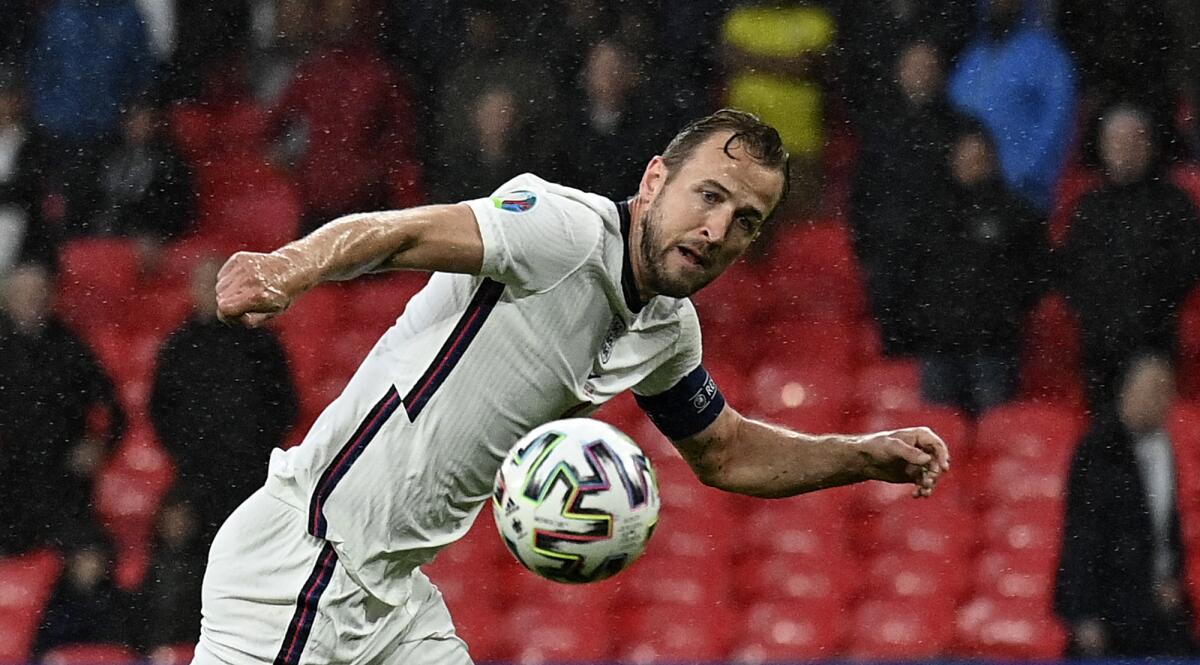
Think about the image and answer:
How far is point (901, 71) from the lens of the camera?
20.4 feet

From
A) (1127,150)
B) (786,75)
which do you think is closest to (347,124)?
(786,75)

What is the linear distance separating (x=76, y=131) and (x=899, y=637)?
10.7ft

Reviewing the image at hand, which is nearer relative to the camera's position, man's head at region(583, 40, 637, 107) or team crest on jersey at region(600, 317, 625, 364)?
team crest on jersey at region(600, 317, 625, 364)

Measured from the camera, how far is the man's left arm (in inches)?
138

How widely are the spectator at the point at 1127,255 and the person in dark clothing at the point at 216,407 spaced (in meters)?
2.56

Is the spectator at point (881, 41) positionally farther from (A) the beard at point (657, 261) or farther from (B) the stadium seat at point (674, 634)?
(A) the beard at point (657, 261)

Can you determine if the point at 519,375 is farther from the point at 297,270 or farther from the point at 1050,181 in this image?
the point at 1050,181

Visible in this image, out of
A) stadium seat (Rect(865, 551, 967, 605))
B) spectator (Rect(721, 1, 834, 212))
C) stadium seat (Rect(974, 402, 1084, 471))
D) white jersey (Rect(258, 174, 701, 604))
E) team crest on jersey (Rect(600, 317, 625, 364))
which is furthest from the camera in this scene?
spectator (Rect(721, 1, 834, 212))

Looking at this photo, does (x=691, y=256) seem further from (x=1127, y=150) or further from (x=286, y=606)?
(x=1127, y=150)

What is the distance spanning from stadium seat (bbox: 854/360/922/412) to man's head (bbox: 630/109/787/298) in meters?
3.00

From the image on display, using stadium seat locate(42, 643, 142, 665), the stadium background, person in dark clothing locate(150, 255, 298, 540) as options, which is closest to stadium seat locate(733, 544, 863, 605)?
the stadium background

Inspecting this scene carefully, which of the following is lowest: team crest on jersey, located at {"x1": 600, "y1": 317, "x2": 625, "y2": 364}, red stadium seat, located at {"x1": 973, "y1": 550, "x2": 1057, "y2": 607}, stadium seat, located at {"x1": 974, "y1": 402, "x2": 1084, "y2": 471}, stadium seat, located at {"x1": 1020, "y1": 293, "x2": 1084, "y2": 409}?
red stadium seat, located at {"x1": 973, "y1": 550, "x2": 1057, "y2": 607}

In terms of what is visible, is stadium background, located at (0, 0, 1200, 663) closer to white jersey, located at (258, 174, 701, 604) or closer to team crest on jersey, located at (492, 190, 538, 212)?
white jersey, located at (258, 174, 701, 604)

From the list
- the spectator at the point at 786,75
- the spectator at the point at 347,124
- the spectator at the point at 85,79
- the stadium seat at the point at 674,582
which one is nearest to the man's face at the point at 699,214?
the stadium seat at the point at 674,582
